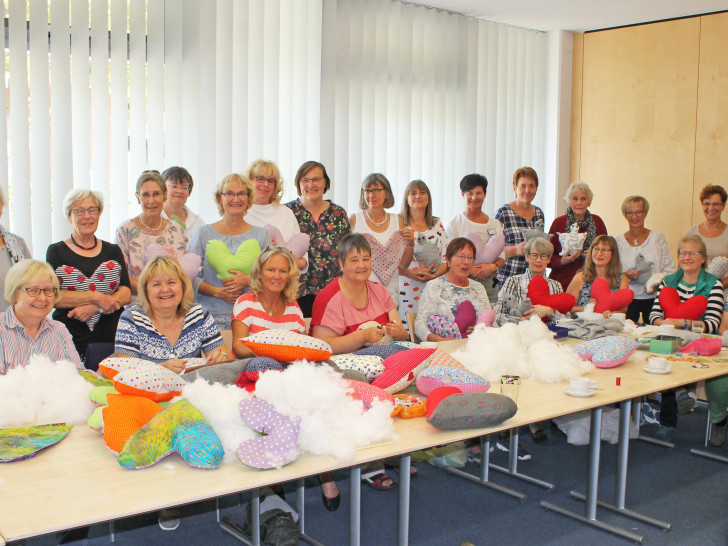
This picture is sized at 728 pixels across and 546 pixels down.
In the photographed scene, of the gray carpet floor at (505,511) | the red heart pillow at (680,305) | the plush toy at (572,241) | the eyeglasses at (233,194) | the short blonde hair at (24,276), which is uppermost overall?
the eyeglasses at (233,194)

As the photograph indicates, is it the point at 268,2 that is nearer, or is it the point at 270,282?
the point at 270,282

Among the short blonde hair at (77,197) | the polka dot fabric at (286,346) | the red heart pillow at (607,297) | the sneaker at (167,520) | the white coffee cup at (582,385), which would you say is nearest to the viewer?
the polka dot fabric at (286,346)

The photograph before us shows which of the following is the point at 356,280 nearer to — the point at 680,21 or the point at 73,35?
the point at 73,35

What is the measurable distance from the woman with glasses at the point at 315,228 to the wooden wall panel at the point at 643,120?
3600 millimetres

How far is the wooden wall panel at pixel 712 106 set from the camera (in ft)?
19.6

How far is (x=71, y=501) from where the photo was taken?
1.60 meters

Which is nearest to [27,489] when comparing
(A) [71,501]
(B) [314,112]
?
(A) [71,501]

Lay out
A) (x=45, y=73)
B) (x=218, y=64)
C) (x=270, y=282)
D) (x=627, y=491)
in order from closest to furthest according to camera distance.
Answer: (x=270, y=282) → (x=627, y=491) → (x=45, y=73) → (x=218, y=64)

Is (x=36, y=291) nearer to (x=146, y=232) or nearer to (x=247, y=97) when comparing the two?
(x=146, y=232)

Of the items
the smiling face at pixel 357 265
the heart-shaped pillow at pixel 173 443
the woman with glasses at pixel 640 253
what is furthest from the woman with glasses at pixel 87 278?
the woman with glasses at pixel 640 253

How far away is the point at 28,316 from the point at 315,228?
175 cm

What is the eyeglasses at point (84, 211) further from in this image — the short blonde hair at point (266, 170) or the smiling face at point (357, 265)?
the smiling face at point (357, 265)

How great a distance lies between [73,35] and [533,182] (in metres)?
3.02

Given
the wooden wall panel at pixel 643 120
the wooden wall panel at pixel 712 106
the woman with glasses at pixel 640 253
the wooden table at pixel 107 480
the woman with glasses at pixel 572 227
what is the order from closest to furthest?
the wooden table at pixel 107 480 → the woman with glasses at pixel 640 253 → the woman with glasses at pixel 572 227 → the wooden wall panel at pixel 712 106 → the wooden wall panel at pixel 643 120
